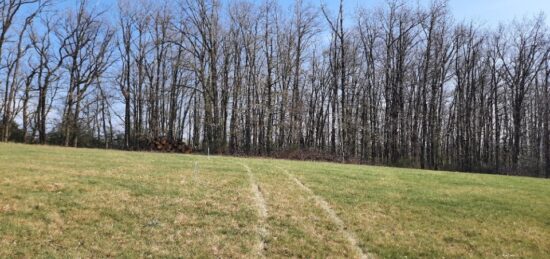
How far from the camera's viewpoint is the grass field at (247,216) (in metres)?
8.22

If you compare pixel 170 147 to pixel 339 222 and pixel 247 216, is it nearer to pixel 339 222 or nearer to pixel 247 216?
pixel 247 216

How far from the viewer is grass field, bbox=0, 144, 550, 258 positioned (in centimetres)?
822

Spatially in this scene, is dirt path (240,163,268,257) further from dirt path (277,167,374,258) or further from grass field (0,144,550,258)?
dirt path (277,167,374,258)

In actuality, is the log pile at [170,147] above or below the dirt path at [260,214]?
above

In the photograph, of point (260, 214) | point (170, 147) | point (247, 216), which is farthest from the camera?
point (170, 147)

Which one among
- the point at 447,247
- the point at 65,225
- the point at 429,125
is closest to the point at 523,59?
the point at 429,125

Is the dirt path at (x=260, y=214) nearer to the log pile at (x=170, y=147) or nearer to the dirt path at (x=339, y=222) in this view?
the dirt path at (x=339, y=222)

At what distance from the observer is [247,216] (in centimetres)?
1026

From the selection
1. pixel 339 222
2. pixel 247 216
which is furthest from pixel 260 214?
pixel 339 222

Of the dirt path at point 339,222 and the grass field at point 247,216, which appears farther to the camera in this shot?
the dirt path at point 339,222

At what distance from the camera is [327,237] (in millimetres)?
9156

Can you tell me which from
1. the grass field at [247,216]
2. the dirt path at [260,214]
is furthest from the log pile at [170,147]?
the dirt path at [260,214]

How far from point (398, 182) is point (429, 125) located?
29.9m

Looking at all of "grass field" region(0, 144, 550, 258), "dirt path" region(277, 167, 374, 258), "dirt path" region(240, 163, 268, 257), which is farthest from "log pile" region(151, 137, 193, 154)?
"dirt path" region(277, 167, 374, 258)
